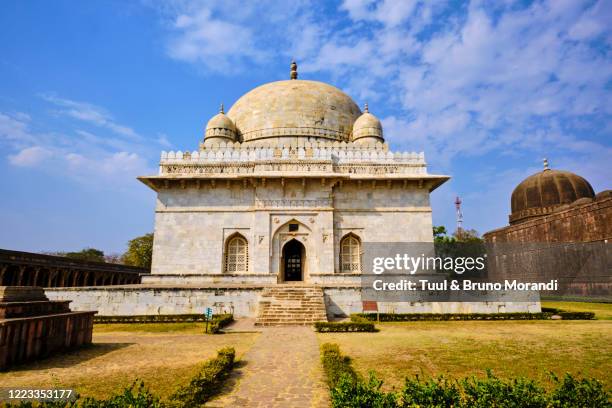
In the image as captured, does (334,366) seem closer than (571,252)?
Yes

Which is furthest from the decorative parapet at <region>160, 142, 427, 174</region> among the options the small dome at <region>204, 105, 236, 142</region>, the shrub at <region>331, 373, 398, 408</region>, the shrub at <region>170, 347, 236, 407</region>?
the shrub at <region>331, 373, 398, 408</region>

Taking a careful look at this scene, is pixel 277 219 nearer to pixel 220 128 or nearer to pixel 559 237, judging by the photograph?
pixel 220 128

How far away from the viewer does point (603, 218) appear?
961 inches

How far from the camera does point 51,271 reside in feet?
91.8

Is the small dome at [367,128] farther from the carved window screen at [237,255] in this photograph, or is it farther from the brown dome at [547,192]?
the brown dome at [547,192]

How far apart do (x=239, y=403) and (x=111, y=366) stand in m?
3.59

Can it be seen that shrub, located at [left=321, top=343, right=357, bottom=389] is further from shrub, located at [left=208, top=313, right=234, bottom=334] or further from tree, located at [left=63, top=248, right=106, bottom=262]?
tree, located at [left=63, top=248, right=106, bottom=262]

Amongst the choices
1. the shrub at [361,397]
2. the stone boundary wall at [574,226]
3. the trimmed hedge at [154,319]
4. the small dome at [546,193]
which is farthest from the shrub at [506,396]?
the small dome at [546,193]

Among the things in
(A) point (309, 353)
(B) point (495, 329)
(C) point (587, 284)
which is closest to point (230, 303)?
(A) point (309, 353)

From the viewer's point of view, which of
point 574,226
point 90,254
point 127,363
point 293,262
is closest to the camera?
point 127,363

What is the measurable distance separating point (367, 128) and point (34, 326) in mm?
21147

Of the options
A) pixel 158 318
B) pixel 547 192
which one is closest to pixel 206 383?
pixel 158 318

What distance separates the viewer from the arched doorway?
22.2m

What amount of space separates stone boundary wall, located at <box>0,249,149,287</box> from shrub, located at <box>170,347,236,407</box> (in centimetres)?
1596
